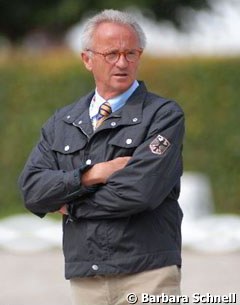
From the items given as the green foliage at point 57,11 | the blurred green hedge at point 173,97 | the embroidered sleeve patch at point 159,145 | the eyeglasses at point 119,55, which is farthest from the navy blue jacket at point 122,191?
the green foliage at point 57,11

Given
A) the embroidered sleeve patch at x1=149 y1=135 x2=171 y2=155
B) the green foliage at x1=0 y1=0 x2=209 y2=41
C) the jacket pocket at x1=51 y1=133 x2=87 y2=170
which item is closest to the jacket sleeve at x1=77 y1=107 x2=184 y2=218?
the embroidered sleeve patch at x1=149 y1=135 x2=171 y2=155

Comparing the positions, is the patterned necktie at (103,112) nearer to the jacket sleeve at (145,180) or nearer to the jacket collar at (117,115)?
the jacket collar at (117,115)

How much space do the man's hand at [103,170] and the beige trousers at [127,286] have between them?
423mm

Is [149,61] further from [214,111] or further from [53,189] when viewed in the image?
[53,189]

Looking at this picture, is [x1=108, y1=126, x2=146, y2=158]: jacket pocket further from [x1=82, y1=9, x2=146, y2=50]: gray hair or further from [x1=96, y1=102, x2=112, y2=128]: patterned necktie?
[x1=82, y1=9, x2=146, y2=50]: gray hair

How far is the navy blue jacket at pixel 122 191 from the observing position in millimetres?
4039

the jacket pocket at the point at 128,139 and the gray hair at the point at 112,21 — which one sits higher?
the gray hair at the point at 112,21

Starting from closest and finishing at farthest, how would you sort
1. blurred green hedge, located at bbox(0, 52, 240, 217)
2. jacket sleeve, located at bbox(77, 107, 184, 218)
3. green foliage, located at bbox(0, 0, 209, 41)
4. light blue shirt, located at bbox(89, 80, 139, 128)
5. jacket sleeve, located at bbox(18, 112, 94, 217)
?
1. jacket sleeve, located at bbox(77, 107, 184, 218)
2. jacket sleeve, located at bbox(18, 112, 94, 217)
3. light blue shirt, located at bbox(89, 80, 139, 128)
4. blurred green hedge, located at bbox(0, 52, 240, 217)
5. green foliage, located at bbox(0, 0, 209, 41)

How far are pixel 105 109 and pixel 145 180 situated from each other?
403 millimetres

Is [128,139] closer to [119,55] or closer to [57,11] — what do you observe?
[119,55]

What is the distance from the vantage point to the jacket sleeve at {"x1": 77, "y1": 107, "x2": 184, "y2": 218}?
4008 millimetres

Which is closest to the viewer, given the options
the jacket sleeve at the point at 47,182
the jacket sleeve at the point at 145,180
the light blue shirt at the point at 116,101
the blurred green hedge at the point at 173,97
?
the jacket sleeve at the point at 145,180

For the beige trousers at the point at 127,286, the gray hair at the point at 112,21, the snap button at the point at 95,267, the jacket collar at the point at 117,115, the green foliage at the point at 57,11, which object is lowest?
the beige trousers at the point at 127,286

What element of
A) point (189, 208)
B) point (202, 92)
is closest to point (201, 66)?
point (202, 92)
